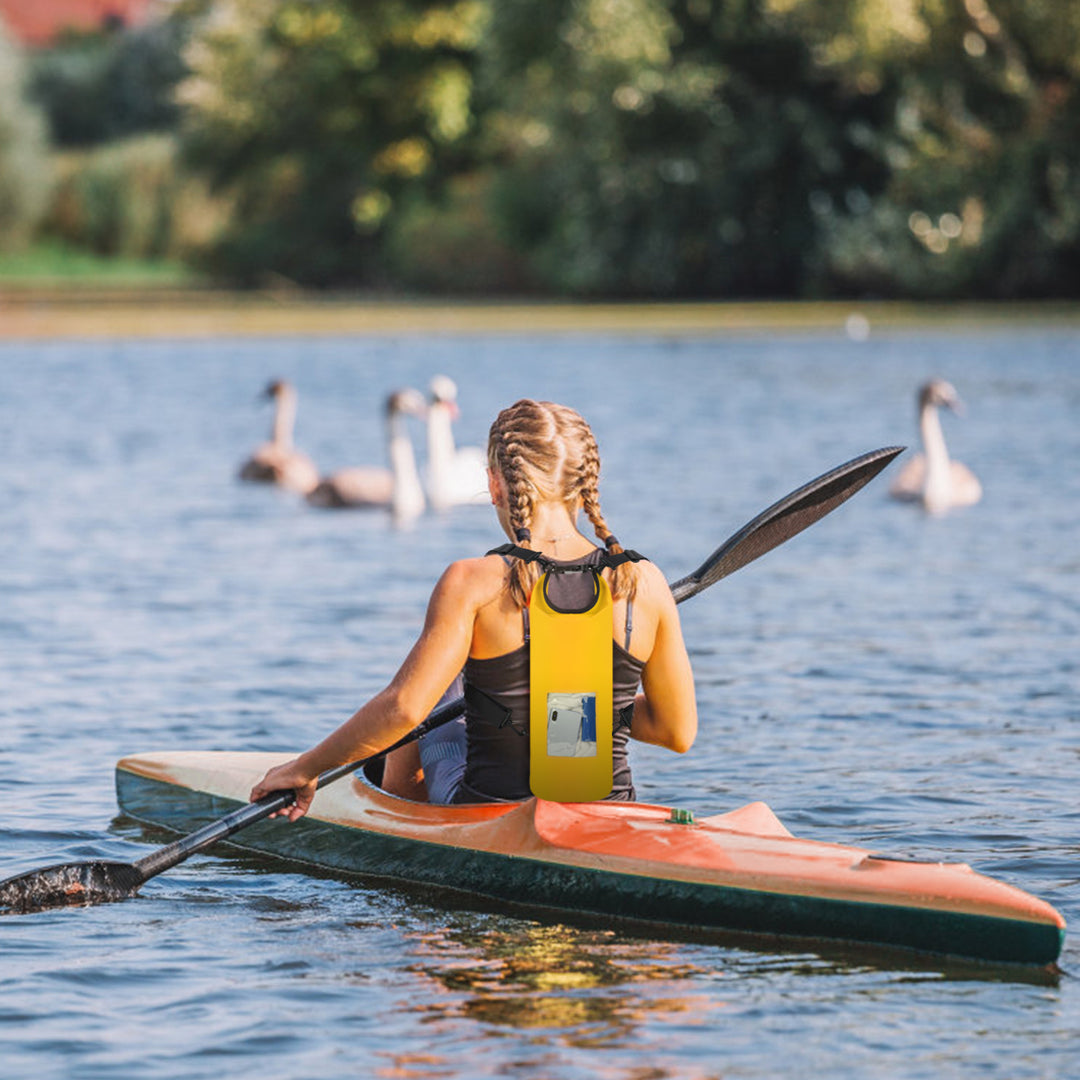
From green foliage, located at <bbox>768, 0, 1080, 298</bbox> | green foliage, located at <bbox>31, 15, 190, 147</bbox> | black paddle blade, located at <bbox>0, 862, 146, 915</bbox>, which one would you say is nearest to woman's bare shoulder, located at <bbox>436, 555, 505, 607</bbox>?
black paddle blade, located at <bbox>0, 862, 146, 915</bbox>

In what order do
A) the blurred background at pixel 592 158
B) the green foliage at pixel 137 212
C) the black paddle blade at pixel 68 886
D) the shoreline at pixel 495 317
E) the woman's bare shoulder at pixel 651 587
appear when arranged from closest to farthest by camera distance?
the woman's bare shoulder at pixel 651 587 < the black paddle blade at pixel 68 886 < the shoreline at pixel 495 317 < the blurred background at pixel 592 158 < the green foliage at pixel 137 212

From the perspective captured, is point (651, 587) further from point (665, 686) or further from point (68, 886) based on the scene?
point (68, 886)

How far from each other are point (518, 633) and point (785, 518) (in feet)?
4.60

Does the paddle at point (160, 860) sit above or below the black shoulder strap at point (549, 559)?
below

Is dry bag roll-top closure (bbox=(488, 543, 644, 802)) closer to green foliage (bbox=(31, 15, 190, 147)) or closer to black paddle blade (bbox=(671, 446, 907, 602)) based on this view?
black paddle blade (bbox=(671, 446, 907, 602))

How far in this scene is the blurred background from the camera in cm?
3462

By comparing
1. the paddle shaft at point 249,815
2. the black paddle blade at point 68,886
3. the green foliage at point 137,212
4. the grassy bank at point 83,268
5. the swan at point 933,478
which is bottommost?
the black paddle blade at point 68,886

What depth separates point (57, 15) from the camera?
84875 millimetres

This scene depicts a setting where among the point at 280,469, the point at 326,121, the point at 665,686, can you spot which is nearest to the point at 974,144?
the point at 326,121

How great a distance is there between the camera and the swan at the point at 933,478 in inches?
572

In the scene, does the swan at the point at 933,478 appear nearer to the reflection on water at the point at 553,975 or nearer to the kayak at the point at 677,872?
the kayak at the point at 677,872

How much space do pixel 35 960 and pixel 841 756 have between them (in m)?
3.16

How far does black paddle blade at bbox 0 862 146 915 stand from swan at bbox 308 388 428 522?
8872 mm

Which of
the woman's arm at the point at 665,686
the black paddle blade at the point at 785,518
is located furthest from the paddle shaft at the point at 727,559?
the woman's arm at the point at 665,686
